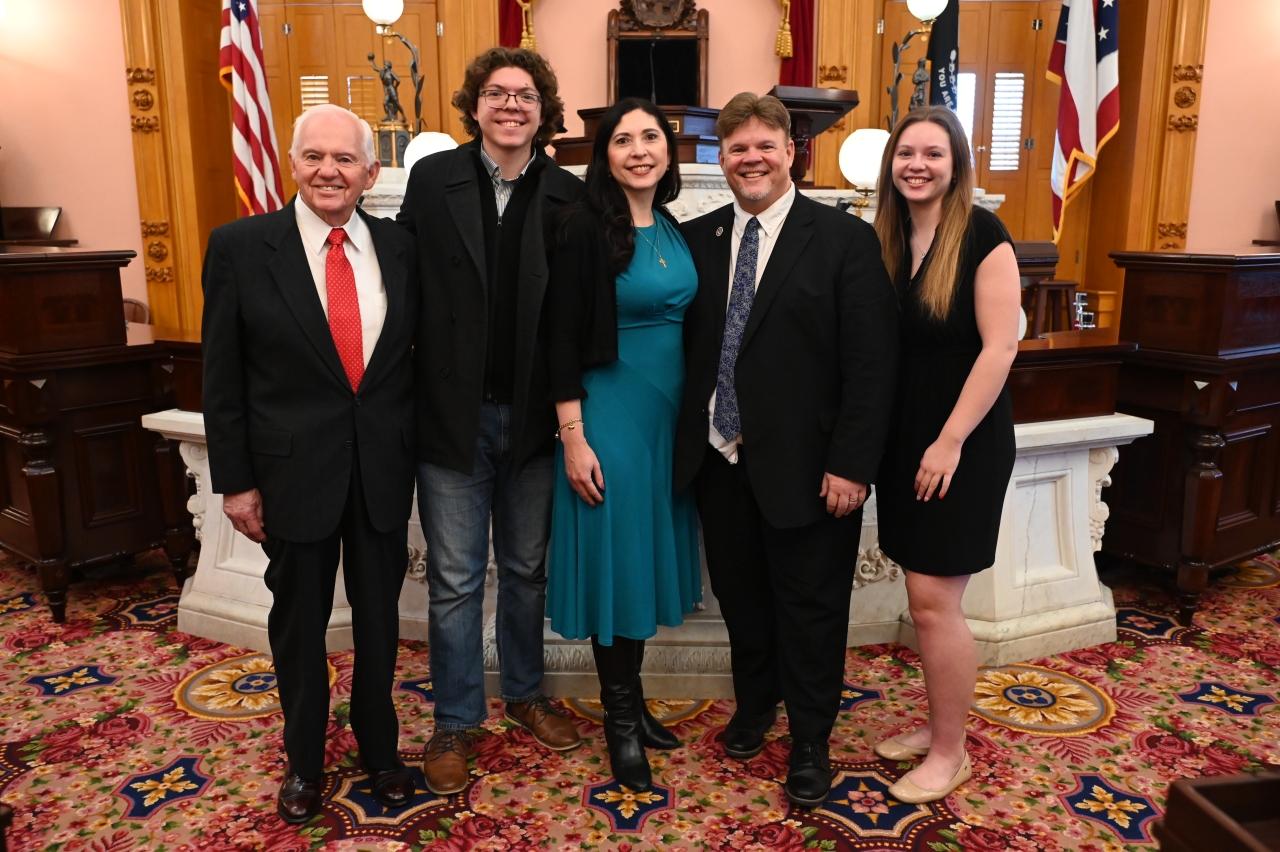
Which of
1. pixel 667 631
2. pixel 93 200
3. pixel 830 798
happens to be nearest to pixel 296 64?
pixel 93 200

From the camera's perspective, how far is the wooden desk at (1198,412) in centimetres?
314

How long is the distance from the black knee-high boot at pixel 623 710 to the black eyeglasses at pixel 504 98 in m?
1.27

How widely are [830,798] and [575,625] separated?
75 cm

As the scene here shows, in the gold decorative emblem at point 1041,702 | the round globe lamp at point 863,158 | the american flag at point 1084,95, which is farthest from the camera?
the american flag at point 1084,95

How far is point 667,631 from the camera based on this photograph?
2824 mm

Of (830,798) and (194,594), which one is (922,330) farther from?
(194,594)

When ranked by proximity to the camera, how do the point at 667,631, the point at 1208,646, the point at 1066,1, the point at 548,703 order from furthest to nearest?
1. the point at 1066,1
2. the point at 1208,646
3. the point at 667,631
4. the point at 548,703

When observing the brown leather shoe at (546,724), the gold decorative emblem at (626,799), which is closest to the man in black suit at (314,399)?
the brown leather shoe at (546,724)

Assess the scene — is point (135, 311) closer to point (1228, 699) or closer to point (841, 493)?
point (841, 493)

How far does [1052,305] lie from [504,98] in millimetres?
5051

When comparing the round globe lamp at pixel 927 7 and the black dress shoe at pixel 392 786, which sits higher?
the round globe lamp at pixel 927 7

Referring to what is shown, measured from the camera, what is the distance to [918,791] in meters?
2.22

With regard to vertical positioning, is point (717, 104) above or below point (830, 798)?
above

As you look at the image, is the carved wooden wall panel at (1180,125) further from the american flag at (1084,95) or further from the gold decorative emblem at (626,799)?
the gold decorative emblem at (626,799)
